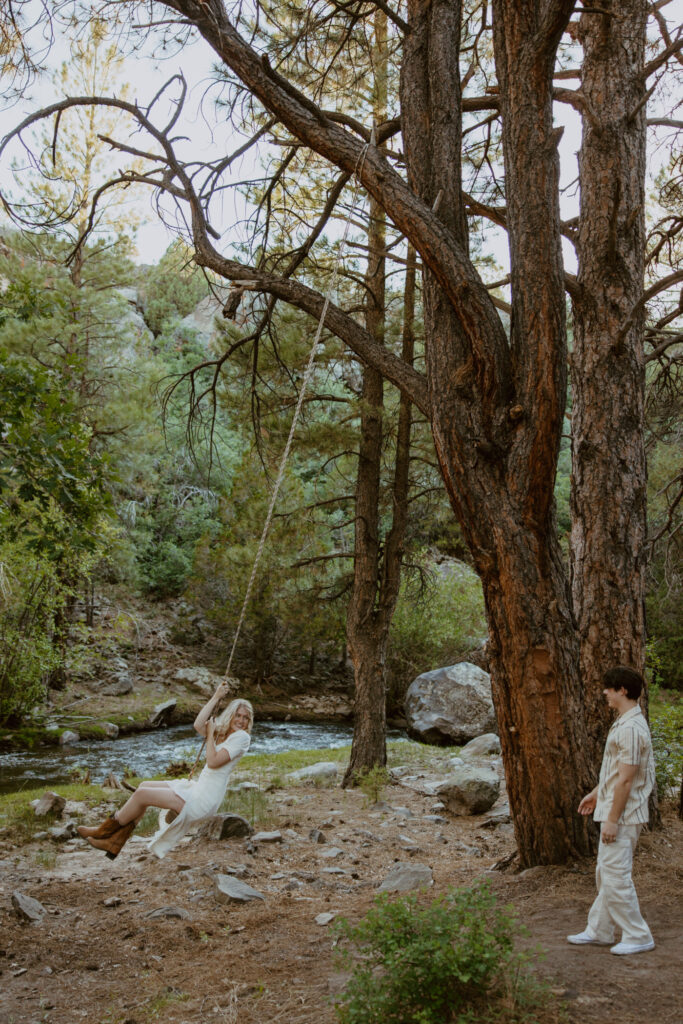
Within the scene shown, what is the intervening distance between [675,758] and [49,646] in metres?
10.5

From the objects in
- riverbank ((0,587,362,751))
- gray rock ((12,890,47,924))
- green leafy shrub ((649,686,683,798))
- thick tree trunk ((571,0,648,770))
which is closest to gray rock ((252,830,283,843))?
gray rock ((12,890,47,924))

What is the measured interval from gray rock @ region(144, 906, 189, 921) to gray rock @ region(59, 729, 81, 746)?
9.58 meters

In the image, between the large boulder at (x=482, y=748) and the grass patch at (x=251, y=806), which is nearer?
the grass patch at (x=251, y=806)

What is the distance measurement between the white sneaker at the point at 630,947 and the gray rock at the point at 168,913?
8.88 ft

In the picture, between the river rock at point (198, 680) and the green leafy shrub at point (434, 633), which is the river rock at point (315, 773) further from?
the river rock at point (198, 680)

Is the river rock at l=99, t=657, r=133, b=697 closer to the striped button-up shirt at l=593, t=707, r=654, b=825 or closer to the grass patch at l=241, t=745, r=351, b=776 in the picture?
the grass patch at l=241, t=745, r=351, b=776

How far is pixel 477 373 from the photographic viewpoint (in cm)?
470

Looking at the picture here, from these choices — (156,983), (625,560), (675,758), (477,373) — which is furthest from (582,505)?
(156,983)

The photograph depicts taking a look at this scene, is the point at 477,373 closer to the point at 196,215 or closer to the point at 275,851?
the point at 196,215

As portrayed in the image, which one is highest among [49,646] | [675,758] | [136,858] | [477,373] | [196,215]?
[196,215]

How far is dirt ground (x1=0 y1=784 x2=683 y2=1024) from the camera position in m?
Answer: 3.49

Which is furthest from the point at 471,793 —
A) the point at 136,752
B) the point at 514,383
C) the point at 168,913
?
the point at 136,752

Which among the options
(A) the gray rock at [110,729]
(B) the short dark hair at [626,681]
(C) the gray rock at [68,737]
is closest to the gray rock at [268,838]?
(B) the short dark hair at [626,681]

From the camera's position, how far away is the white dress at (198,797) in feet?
15.9
